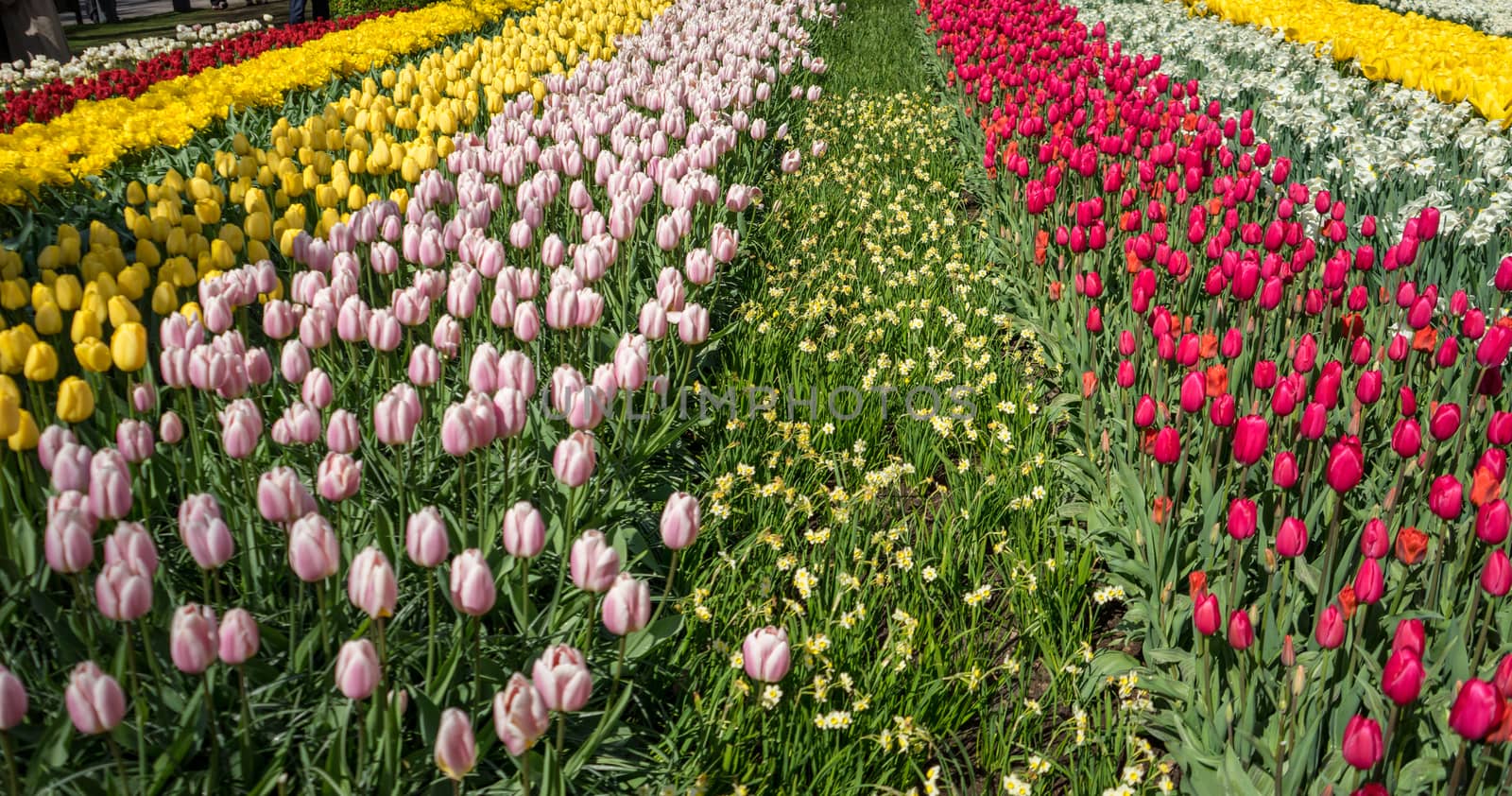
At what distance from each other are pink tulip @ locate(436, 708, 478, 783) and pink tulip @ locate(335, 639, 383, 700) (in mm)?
144

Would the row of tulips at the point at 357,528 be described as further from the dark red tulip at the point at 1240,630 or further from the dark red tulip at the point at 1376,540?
the dark red tulip at the point at 1376,540

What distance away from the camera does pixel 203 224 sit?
12.6 feet

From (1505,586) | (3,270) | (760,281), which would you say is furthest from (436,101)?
(1505,586)

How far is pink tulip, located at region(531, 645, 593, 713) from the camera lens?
5.02 ft

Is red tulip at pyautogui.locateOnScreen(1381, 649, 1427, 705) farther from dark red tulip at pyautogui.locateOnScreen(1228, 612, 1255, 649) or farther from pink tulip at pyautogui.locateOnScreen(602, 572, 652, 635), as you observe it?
pink tulip at pyautogui.locateOnScreen(602, 572, 652, 635)

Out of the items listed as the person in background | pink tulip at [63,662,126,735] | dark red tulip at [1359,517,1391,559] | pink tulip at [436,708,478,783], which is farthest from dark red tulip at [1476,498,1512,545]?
the person in background

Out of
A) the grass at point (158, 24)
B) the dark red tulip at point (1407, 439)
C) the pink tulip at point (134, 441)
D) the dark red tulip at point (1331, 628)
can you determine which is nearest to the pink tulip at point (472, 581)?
the pink tulip at point (134, 441)

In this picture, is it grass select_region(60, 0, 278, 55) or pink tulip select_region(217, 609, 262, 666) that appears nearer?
pink tulip select_region(217, 609, 262, 666)

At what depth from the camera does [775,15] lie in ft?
37.4

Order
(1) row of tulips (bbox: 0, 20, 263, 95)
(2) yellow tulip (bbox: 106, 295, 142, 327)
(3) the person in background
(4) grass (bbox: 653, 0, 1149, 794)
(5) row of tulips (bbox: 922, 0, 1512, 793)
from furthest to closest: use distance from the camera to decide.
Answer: (3) the person in background
(1) row of tulips (bbox: 0, 20, 263, 95)
(2) yellow tulip (bbox: 106, 295, 142, 327)
(4) grass (bbox: 653, 0, 1149, 794)
(5) row of tulips (bbox: 922, 0, 1512, 793)

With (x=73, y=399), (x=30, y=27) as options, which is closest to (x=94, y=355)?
(x=73, y=399)

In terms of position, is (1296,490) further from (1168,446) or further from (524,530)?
(524,530)

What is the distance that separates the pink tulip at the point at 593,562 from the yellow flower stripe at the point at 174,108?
388 cm

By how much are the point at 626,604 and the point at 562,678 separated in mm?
192
